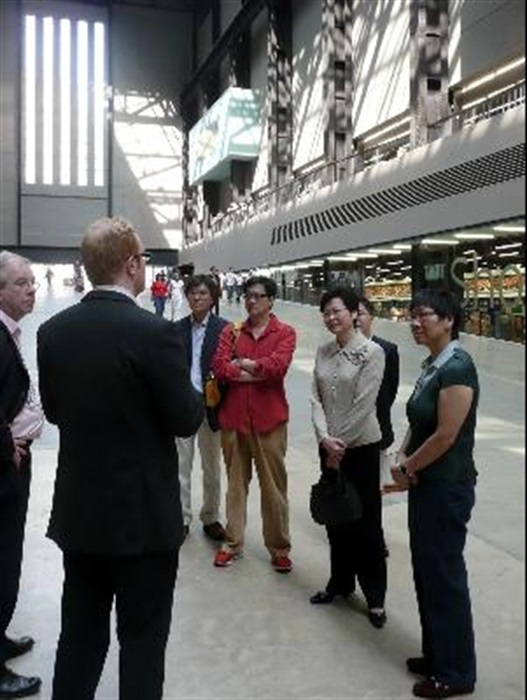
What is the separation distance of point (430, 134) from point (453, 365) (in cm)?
2048

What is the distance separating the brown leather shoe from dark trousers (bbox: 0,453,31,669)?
2064 mm

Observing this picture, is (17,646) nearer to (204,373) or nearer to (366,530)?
(366,530)

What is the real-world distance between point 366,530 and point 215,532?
1.52 metres

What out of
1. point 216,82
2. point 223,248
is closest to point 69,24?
point 216,82

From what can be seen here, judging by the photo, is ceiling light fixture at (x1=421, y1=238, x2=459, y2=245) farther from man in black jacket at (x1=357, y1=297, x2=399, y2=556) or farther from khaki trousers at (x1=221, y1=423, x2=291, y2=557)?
khaki trousers at (x1=221, y1=423, x2=291, y2=557)

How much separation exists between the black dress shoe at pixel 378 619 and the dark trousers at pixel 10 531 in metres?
1.65

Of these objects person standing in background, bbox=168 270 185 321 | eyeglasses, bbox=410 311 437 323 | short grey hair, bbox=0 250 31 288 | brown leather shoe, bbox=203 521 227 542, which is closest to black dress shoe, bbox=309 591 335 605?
brown leather shoe, bbox=203 521 227 542

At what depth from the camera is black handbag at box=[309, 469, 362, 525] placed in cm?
373

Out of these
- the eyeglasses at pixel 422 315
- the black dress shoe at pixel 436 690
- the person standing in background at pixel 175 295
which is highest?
the person standing in background at pixel 175 295

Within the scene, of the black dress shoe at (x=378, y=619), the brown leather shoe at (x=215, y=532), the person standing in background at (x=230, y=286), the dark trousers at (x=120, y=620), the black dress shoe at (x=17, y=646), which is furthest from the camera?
the person standing in background at (x=230, y=286)

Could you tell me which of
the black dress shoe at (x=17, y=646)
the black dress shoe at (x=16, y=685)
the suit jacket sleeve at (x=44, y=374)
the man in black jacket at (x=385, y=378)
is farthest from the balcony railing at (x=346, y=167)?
the black dress shoe at (x=16, y=685)

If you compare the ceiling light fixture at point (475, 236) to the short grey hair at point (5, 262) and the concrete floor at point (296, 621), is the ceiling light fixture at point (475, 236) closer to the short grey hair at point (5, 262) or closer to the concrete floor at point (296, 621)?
the concrete floor at point (296, 621)

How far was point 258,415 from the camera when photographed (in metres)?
4.50

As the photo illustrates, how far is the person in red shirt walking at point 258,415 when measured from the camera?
449 centimetres
